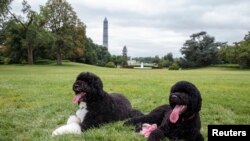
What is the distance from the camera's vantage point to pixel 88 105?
8.45 meters

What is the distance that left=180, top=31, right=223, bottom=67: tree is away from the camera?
93.4 m

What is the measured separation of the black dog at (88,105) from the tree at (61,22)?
6144 cm

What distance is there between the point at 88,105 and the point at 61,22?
6554cm

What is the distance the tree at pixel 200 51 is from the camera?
93.4m

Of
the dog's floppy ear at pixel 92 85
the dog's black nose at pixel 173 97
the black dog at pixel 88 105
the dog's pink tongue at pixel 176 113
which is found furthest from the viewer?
the dog's floppy ear at pixel 92 85

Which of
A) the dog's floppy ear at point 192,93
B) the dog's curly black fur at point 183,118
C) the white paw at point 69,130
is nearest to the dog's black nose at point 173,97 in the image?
the dog's curly black fur at point 183,118

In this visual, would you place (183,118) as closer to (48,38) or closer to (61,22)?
(48,38)

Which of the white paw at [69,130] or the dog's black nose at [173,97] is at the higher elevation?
the dog's black nose at [173,97]

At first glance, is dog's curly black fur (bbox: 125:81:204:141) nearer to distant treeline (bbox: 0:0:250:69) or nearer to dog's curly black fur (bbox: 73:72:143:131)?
dog's curly black fur (bbox: 73:72:143:131)

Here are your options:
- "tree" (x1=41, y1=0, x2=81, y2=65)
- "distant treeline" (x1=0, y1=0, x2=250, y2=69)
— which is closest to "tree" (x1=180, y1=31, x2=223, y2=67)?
"distant treeline" (x1=0, y1=0, x2=250, y2=69)

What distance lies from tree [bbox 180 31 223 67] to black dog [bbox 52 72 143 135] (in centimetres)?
8619

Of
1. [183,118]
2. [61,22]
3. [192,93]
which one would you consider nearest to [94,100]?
[183,118]

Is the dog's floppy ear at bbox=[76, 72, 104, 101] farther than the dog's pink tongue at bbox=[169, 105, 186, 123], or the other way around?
the dog's floppy ear at bbox=[76, 72, 104, 101]

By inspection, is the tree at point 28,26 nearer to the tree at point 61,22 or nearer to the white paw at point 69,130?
the tree at point 61,22
